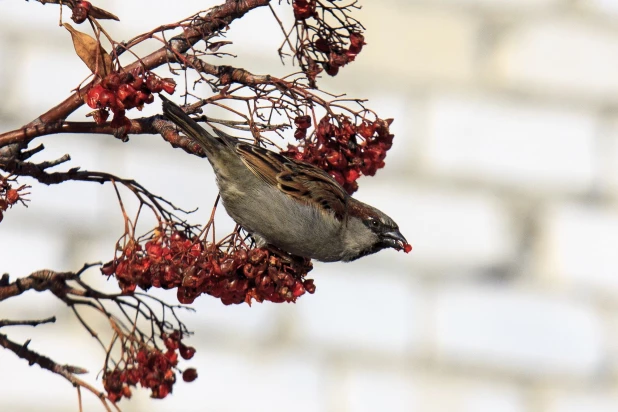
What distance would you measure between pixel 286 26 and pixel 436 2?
0.50 meters

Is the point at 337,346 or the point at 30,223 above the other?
the point at 30,223

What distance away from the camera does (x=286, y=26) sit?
2.61 metres

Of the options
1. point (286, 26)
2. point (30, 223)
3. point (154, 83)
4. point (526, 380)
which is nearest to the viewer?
point (154, 83)

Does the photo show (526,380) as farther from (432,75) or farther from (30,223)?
(30,223)

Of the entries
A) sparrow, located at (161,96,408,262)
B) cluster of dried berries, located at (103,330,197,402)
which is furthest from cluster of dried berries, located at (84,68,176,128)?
sparrow, located at (161,96,408,262)

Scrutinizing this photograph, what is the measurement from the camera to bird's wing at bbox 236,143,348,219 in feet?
5.74

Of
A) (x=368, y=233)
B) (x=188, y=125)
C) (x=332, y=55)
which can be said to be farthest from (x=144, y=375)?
(x=368, y=233)

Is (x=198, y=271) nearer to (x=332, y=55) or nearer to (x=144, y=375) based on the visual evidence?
(x=144, y=375)

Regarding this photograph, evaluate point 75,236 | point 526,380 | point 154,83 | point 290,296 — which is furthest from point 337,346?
point 154,83

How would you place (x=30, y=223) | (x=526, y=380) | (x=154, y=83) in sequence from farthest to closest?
(x=526, y=380) < (x=30, y=223) < (x=154, y=83)

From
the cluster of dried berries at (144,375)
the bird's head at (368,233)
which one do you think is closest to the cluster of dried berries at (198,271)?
the cluster of dried berries at (144,375)

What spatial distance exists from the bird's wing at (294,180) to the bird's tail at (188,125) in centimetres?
6

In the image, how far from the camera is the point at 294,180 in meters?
1.83

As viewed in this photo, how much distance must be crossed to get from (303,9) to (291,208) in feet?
2.01
